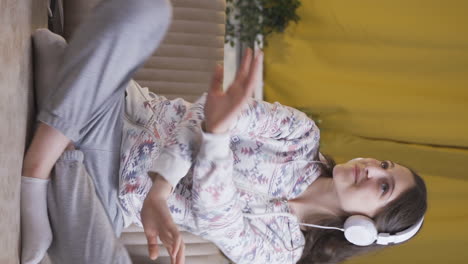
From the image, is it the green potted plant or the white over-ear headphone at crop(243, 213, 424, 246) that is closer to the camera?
the white over-ear headphone at crop(243, 213, 424, 246)

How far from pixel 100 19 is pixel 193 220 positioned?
467 mm

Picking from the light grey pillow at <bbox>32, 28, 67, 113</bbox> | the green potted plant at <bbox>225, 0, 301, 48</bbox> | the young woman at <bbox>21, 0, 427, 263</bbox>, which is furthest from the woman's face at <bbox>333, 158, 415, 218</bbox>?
the green potted plant at <bbox>225, 0, 301, 48</bbox>

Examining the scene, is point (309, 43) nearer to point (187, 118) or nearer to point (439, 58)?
point (439, 58)

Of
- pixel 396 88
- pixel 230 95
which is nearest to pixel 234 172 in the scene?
pixel 230 95

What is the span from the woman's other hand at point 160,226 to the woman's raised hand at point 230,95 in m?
0.15

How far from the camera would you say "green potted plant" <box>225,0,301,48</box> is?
243cm

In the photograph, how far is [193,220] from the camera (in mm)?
1107

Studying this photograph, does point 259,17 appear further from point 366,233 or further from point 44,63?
point 44,63

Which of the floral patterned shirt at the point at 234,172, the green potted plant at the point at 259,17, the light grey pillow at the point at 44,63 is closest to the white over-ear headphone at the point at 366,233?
the floral patterned shirt at the point at 234,172

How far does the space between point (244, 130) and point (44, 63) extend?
1.36 ft

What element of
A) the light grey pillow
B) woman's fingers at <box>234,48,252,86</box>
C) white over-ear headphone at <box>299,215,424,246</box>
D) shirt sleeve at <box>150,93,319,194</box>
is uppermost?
woman's fingers at <box>234,48,252,86</box>

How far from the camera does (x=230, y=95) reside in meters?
0.81

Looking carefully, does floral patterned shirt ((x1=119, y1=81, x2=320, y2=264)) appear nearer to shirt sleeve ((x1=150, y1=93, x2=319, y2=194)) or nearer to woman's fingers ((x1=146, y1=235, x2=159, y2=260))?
shirt sleeve ((x1=150, y1=93, x2=319, y2=194))

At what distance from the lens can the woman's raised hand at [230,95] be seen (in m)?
0.78
